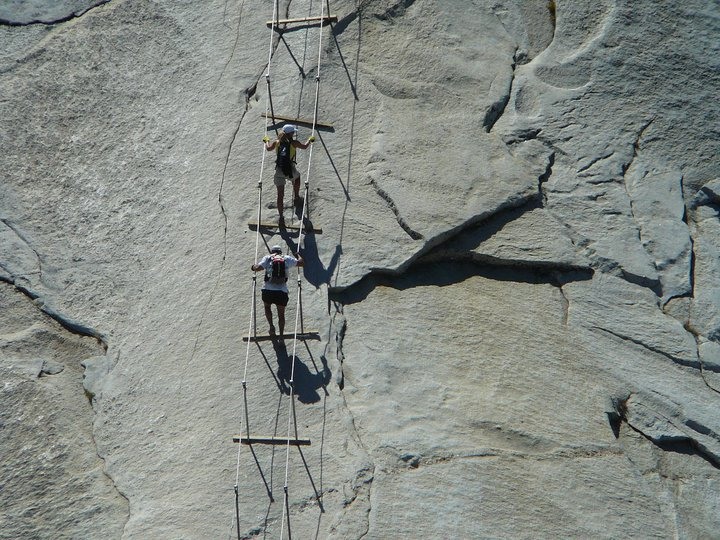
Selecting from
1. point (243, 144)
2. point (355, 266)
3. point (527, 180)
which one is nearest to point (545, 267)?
point (527, 180)

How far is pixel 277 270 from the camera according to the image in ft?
34.2

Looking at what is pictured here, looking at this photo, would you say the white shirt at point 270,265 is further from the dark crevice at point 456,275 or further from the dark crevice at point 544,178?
the dark crevice at point 544,178

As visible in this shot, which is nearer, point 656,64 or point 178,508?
point 178,508

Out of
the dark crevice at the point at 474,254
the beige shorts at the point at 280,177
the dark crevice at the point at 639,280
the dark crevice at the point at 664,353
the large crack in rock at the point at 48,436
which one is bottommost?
the large crack in rock at the point at 48,436

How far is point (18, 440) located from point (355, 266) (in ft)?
13.1

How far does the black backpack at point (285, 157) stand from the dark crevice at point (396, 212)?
1.13 m

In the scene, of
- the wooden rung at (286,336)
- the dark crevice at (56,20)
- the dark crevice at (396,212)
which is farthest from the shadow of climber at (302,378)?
the dark crevice at (56,20)

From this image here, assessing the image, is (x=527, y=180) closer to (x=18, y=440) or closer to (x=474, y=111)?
(x=474, y=111)

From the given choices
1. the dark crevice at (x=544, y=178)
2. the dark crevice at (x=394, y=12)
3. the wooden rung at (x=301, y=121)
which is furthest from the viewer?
the dark crevice at (x=394, y=12)

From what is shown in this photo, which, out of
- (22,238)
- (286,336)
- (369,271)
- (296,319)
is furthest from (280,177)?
(22,238)

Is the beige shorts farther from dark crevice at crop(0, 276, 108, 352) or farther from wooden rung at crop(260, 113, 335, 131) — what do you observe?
dark crevice at crop(0, 276, 108, 352)

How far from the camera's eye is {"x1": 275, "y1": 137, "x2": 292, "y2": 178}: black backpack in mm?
11250

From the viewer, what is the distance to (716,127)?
12.6 m

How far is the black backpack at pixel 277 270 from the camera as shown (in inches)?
411
